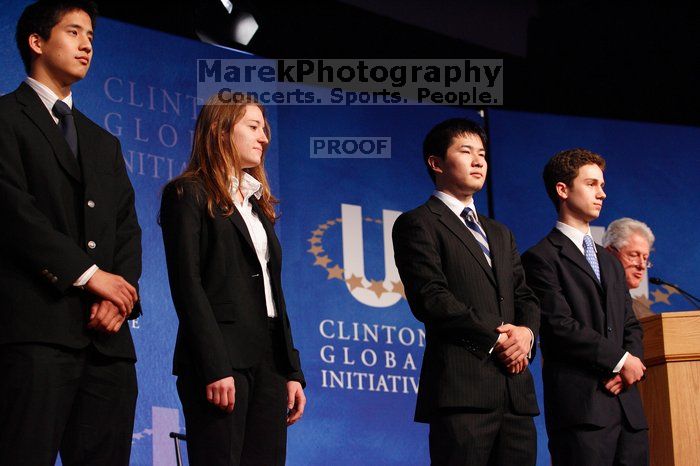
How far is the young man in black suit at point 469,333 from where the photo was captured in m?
2.71

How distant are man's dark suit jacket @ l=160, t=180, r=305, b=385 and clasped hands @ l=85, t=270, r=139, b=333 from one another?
11.2 inches

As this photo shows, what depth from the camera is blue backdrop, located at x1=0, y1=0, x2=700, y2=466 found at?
4258mm

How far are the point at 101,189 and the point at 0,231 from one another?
0.27 meters

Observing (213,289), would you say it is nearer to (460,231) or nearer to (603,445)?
(460,231)

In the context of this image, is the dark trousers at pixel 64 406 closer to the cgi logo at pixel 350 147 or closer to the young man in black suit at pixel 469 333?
the young man in black suit at pixel 469 333

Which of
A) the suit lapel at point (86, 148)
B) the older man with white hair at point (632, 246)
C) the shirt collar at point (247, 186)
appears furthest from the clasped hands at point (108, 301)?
the older man with white hair at point (632, 246)

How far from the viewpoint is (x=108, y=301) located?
219 cm

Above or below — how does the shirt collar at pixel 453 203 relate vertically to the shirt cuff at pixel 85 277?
above

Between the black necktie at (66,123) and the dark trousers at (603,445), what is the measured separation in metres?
1.76

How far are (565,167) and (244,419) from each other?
5.52 feet

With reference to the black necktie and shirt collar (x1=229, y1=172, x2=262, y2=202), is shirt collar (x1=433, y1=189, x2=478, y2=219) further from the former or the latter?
the black necktie

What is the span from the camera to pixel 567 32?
6121mm

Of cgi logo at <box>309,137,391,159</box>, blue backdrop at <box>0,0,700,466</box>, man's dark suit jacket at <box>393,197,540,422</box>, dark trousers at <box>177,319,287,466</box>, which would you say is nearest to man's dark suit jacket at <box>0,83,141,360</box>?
dark trousers at <box>177,319,287,466</box>

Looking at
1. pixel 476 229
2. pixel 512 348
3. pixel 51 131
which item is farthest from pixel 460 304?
pixel 51 131
